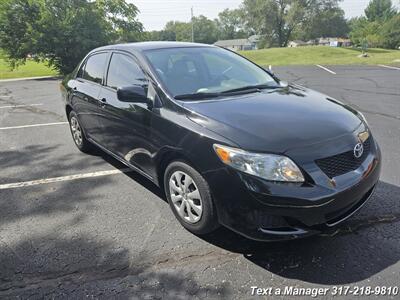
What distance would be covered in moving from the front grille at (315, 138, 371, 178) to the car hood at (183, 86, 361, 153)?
→ 16 cm

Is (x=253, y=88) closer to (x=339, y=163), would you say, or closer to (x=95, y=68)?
(x=339, y=163)

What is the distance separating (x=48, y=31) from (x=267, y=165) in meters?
21.6

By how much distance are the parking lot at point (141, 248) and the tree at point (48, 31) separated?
1857cm

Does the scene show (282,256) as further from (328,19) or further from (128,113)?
(328,19)

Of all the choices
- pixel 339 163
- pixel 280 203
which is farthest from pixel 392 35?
pixel 280 203

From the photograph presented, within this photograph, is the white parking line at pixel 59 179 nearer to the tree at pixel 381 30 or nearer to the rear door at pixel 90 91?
the rear door at pixel 90 91

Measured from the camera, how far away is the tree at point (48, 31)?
20750mm

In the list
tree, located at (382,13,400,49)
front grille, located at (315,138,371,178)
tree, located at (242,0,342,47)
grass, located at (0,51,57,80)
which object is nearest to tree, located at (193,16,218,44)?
tree, located at (242,0,342,47)

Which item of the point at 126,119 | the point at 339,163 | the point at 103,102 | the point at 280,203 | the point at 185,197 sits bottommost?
the point at 185,197

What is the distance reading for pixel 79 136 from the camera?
5.44 metres

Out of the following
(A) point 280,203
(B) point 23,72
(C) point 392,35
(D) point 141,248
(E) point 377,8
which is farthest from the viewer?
(E) point 377,8

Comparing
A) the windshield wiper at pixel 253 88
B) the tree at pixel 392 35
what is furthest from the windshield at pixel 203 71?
the tree at pixel 392 35

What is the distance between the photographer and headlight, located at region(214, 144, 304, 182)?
8.22 feet

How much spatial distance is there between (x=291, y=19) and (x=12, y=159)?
2472 inches
